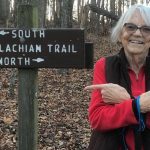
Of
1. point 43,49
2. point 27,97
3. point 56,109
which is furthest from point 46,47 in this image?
point 56,109

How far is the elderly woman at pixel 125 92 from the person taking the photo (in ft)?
9.91

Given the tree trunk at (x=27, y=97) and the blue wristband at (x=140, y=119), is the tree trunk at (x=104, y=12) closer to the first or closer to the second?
the tree trunk at (x=27, y=97)

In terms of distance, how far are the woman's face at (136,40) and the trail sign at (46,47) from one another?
753 mm

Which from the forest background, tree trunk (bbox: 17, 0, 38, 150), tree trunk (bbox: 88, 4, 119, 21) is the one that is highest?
tree trunk (bbox: 88, 4, 119, 21)

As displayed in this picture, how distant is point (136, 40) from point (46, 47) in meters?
1.03

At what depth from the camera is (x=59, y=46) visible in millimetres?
4016

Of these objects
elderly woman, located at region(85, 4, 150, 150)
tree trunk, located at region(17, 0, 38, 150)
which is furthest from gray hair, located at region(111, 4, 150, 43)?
tree trunk, located at region(17, 0, 38, 150)

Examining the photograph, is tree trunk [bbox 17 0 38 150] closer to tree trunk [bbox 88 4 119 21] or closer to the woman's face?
the woman's face

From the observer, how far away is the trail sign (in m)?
4.00

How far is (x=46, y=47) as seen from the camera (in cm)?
402

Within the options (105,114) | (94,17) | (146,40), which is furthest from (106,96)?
(94,17)

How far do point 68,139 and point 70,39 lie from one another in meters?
4.05

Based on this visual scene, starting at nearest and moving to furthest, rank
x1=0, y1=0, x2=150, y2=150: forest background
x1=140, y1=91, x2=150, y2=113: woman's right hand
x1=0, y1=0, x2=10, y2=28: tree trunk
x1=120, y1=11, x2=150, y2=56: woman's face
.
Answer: x1=140, y1=91, x2=150, y2=113: woman's right hand
x1=120, y1=11, x2=150, y2=56: woman's face
x1=0, y1=0, x2=150, y2=150: forest background
x1=0, y1=0, x2=10, y2=28: tree trunk

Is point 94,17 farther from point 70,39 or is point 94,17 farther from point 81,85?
point 70,39
